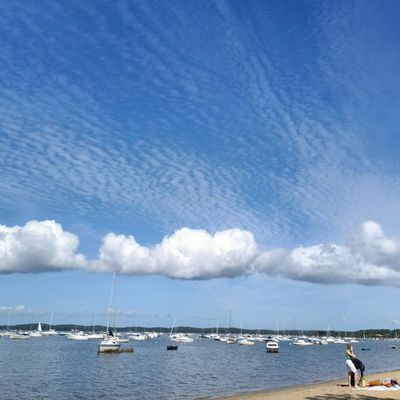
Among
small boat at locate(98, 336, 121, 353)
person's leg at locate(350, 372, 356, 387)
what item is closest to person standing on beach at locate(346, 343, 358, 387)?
person's leg at locate(350, 372, 356, 387)

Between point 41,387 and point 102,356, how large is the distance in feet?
176

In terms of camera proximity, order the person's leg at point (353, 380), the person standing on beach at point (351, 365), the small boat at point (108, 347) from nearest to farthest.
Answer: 1. the person standing on beach at point (351, 365)
2. the person's leg at point (353, 380)
3. the small boat at point (108, 347)

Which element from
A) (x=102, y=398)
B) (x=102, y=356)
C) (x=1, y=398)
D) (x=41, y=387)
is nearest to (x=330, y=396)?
(x=102, y=398)

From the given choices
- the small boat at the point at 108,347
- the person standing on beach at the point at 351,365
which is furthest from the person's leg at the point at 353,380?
the small boat at the point at 108,347

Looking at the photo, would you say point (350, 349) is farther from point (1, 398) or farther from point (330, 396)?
point (1, 398)

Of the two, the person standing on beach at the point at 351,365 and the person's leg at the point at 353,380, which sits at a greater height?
the person standing on beach at the point at 351,365

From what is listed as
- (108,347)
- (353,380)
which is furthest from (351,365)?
(108,347)

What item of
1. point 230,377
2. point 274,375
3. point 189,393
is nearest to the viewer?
point 189,393

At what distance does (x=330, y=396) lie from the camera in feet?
111

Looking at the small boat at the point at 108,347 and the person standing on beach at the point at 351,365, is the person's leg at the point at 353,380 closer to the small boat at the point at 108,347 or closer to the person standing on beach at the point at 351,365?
the person standing on beach at the point at 351,365

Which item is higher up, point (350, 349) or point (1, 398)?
point (350, 349)

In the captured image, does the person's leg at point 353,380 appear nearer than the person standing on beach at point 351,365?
No

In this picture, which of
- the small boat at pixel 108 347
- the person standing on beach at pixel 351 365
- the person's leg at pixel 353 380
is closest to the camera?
the person standing on beach at pixel 351 365

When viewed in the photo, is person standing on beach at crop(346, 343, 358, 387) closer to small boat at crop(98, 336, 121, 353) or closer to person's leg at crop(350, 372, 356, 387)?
person's leg at crop(350, 372, 356, 387)
